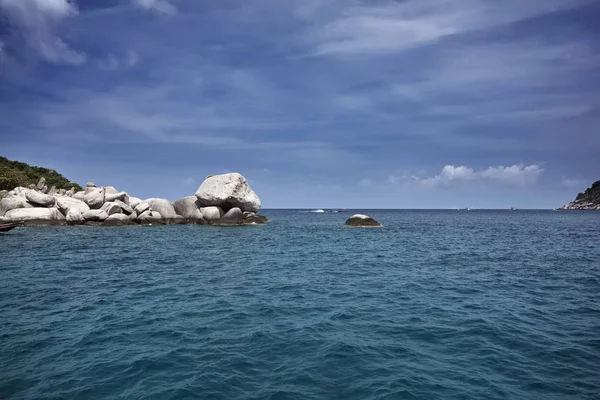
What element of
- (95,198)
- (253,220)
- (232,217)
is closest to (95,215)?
(95,198)

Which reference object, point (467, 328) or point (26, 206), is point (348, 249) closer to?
point (467, 328)

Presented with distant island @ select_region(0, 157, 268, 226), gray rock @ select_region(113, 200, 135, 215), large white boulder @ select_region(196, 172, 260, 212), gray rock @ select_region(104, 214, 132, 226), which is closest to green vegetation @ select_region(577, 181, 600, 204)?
distant island @ select_region(0, 157, 268, 226)

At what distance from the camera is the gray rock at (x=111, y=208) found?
167 feet

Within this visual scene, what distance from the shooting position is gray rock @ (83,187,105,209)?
167 feet

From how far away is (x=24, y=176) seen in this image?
69.4 metres

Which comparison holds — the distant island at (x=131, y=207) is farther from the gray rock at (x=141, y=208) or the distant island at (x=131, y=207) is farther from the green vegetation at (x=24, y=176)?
the green vegetation at (x=24, y=176)

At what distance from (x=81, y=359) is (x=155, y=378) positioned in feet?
7.74

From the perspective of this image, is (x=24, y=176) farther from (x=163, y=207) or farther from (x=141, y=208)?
(x=163, y=207)

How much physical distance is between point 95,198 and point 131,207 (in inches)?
201

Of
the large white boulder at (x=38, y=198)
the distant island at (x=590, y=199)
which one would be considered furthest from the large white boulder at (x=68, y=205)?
the distant island at (x=590, y=199)

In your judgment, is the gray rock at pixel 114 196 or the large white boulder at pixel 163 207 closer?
the gray rock at pixel 114 196

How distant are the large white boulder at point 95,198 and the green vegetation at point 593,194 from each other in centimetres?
21010

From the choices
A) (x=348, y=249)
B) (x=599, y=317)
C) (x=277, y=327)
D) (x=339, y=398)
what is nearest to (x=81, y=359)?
(x=277, y=327)

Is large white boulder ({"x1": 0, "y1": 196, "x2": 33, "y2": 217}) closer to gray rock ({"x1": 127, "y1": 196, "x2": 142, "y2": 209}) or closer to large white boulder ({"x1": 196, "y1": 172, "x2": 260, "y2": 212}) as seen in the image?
gray rock ({"x1": 127, "y1": 196, "x2": 142, "y2": 209})
